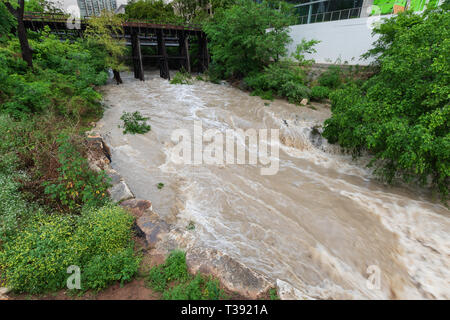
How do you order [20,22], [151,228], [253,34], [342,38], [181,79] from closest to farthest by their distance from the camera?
[151,228] → [20,22] → [253,34] → [342,38] → [181,79]

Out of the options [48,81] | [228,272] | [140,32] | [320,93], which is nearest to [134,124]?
[48,81]

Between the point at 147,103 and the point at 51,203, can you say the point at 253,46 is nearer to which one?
the point at 147,103

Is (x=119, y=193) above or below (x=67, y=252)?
below

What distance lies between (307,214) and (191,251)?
12.4 feet

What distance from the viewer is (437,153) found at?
5512 millimetres

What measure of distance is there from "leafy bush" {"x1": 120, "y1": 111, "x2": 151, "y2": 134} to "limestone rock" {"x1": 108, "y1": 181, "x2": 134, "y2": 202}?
4.88 meters

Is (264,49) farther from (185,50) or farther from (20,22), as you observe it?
(20,22)

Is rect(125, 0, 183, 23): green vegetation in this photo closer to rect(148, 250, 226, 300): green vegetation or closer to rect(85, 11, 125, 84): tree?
rect(85, 11, 125, 84): tree

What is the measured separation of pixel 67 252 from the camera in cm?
388
